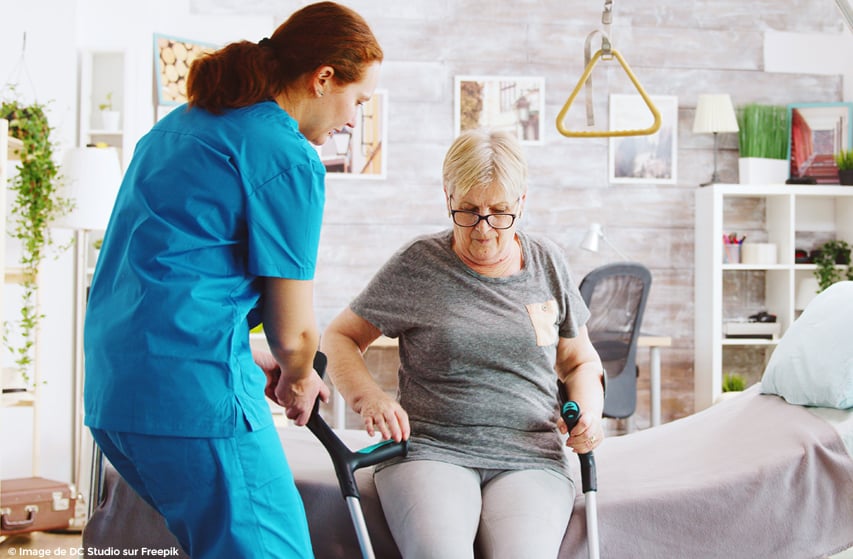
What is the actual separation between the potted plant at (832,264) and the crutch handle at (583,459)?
3033 millimetres

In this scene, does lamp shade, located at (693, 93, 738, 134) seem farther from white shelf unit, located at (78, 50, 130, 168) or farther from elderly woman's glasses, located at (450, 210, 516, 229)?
elderly woman's glasses, located at (450, 210, 516, 229)

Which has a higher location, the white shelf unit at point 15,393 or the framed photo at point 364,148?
the framed photo at point 364,148

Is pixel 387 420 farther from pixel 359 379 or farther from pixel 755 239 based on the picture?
pixel 755 239

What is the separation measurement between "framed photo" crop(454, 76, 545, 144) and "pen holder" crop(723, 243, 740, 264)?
1059mm

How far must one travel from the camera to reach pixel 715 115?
437 cm

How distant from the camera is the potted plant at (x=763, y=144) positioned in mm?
4465

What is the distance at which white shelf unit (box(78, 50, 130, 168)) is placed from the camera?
394 centimetres

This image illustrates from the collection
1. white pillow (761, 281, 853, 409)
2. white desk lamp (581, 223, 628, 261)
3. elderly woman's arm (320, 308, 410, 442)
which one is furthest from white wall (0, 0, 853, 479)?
elderly woman's arm (320, 308, 410, 442)

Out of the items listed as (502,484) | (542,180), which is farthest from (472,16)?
(502,484)

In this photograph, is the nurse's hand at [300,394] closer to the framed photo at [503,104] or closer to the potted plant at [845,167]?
the framed photo at [503,104]

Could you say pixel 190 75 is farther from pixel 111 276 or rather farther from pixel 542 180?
pixel 542 180

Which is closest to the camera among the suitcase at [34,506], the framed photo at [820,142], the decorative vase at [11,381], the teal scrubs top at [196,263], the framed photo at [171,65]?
the teal scrubs top at [196,263]

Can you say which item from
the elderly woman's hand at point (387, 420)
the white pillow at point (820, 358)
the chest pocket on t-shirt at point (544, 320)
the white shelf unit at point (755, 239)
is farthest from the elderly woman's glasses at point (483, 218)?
the white shelf unit at point (755, 239)

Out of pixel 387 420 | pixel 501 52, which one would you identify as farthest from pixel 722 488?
pixel 501 52
